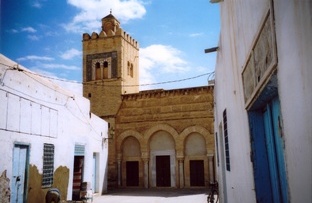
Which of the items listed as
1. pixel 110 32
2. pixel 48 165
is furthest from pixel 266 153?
pixel 110 32

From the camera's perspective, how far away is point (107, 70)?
79.3ft

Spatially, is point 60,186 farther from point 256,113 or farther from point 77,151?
point 256,113

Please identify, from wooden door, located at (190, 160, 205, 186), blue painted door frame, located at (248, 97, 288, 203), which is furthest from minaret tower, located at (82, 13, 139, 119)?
blue painted door frame, located at (248, 97, 288, 203)

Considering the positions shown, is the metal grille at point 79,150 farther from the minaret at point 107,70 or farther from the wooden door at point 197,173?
the wooden door at point 197,173

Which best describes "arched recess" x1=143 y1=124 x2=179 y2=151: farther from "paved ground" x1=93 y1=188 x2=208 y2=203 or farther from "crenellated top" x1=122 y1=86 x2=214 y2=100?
"paved ground" x1=93 y1=188 x2=208 y2=203

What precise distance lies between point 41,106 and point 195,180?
12.3m

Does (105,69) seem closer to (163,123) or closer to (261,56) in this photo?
(163,123)

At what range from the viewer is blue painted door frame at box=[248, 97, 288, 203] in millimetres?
2623

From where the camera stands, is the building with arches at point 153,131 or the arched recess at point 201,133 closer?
the arched recess at point 201,133

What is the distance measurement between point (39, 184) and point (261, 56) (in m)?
9.79

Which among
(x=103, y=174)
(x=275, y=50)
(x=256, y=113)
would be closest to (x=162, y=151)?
(x=103, y=174)

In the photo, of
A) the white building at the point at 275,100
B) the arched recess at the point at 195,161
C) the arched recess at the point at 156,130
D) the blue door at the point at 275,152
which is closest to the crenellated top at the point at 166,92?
the arched recess at the point at 156,130

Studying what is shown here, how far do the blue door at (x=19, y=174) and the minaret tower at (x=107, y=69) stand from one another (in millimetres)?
12887

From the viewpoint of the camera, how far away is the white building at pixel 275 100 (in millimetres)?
1376
